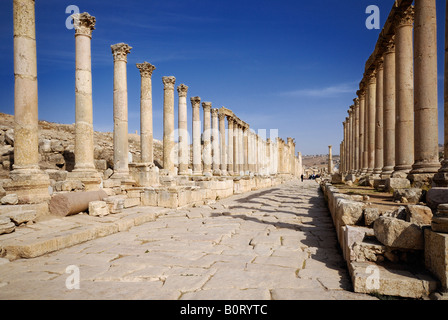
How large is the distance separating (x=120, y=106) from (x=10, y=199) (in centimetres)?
653

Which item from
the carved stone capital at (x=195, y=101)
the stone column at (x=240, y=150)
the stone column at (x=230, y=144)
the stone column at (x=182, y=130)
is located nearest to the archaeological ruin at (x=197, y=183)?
the stone column at (x=182, y=130)

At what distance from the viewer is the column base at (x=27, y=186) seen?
26.7 ft

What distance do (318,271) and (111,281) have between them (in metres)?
2.89

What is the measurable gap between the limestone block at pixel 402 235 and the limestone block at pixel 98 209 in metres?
7.55

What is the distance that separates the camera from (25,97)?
8641 mm

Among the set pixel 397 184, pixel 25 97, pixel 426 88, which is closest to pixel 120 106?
pixel 25 97

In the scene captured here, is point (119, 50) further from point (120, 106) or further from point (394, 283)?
point (394, 283)

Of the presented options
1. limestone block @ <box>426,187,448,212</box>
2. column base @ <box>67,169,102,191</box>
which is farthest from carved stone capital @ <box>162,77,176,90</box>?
limestone block @ <box>426,187,448,212</box>

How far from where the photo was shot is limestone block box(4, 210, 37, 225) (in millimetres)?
6789

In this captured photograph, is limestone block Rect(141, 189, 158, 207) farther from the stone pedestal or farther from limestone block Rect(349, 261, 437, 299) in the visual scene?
limestone block Rect(349, 261, 437, 299)

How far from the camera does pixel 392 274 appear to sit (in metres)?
3.66
